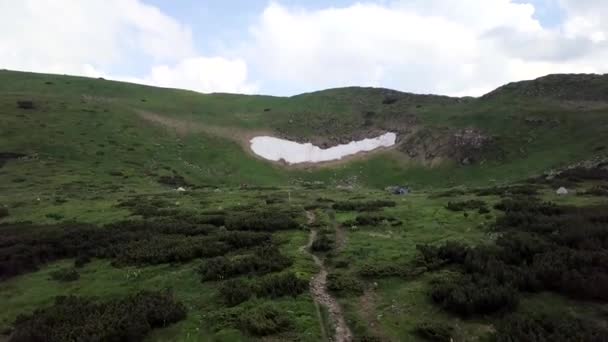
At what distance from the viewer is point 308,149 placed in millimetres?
73625

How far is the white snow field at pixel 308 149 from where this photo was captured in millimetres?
70750

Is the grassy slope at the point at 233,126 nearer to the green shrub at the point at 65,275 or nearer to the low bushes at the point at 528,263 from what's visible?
the green shrub at the point at 65,275

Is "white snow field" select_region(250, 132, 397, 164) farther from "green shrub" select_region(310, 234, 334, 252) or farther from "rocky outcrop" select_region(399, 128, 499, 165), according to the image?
"green shrub" select_region(310, 234, 334, 252)

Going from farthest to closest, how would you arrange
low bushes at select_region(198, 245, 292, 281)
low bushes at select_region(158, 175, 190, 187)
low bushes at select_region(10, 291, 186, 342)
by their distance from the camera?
low bushes at select_region(158, 175, 190, 187) < low bushes at select_region(198, 245, 292, 281) < low bushes at select_region(10, 291, 186, 342)

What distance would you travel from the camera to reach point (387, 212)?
28969 mm

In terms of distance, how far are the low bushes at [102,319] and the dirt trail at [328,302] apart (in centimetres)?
466

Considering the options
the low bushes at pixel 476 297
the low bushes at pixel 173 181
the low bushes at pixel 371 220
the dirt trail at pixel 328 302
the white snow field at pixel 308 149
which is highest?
the white snow field at pixel 308 149

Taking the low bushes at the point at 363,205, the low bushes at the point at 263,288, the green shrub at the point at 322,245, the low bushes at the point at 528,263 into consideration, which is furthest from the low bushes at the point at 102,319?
the low bushes at the point at 363,205

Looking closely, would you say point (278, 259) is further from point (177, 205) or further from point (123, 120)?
point (123, 120)

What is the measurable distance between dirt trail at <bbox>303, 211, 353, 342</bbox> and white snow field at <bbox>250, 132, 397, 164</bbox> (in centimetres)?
5106

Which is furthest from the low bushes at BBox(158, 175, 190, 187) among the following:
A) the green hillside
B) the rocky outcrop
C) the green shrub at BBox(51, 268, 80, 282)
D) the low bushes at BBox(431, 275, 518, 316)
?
the low bushes at BBox(431, 275, 518, 316)

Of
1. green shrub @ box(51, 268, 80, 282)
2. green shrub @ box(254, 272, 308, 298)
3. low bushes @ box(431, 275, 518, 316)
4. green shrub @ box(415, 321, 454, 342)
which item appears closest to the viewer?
green shrub @ box(415, 321, 454, 342)

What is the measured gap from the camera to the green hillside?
12922 mm

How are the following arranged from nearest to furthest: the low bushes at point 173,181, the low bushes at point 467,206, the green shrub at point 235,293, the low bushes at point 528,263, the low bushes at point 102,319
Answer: the low bushes at point 102,319 < the low bushes at point 528,263 < the green shrub at point 235,293 < the low bushes at point 467,206 < the low bushes at point 173,181
